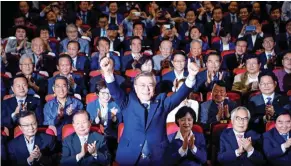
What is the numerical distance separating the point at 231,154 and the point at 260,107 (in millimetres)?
958

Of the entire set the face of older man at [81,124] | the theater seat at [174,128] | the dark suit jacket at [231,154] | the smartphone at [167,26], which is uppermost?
the smartphone at [167,26]

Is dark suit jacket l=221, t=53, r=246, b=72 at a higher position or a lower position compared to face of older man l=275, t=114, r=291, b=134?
higher

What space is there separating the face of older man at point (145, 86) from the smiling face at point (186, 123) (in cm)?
49

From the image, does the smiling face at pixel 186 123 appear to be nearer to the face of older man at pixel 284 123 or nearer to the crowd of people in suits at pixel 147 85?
the crowd of people in suits at pixel 147 85

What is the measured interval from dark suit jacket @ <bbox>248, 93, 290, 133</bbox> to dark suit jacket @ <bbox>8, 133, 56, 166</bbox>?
1.72 m

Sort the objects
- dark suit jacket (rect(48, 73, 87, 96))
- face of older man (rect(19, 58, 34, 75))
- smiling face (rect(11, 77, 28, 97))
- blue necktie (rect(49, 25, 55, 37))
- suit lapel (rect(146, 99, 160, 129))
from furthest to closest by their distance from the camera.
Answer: blue necktie (rect(49, 25, 55, 37)), face of older man (rect(19, 58, 34, 75)), dark suit jacket (rect(48, 73, 87, 96)), smiling face (rect(11, 77, 28, 97)), suit lapel (rect(146, 99, 160, 129))

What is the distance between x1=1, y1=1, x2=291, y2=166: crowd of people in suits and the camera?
378 centimetres

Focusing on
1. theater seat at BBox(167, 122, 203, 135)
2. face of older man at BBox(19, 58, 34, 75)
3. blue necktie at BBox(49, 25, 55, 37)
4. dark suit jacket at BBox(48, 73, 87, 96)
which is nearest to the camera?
theater seat at BBox(167, 122, 203, 135)

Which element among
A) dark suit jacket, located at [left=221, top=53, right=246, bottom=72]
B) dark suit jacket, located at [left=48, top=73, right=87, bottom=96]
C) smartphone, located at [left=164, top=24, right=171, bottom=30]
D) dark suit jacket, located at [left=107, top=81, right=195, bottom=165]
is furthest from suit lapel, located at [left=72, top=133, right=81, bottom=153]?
smartphone, located at [left=164, top=24, right=171, bottom=30]

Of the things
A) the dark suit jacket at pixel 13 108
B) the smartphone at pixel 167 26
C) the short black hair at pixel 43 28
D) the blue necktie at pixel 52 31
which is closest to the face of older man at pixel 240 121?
the dark suit jacket at pixel 13 108

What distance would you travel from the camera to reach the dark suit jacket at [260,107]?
4.59 meters

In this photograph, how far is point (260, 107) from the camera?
4.79 metres

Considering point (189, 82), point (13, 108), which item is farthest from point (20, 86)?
point (189, 82)

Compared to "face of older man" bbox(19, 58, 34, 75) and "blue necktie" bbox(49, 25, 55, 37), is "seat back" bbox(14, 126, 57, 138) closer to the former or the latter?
"face of older man" bbox(19, 58, 34, 75)
